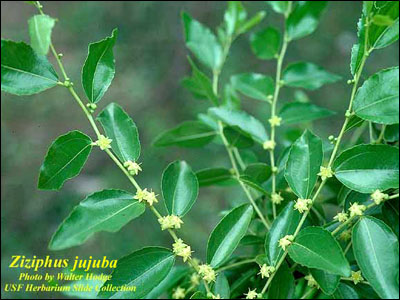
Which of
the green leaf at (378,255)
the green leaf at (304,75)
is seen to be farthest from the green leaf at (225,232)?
the green leaf at (304,75)

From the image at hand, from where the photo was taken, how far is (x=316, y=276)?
541 mm

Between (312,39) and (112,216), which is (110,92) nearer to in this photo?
(312,39)

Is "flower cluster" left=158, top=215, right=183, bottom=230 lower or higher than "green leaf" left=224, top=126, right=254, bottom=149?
lower

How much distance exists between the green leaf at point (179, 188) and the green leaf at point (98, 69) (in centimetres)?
11

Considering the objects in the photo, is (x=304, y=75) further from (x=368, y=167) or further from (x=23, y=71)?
(x=23, y=71)

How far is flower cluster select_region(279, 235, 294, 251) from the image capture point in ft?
1.71

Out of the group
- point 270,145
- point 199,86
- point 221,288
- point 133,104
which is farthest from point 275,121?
point 133,104

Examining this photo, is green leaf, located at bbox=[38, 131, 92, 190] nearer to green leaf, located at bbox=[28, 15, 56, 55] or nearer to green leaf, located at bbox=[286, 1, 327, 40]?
green leaf, located at bbox=[28, 15, 56, 55]

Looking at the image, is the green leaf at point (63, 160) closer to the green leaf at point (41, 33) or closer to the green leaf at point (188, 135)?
the green leaf at point (41, 33)

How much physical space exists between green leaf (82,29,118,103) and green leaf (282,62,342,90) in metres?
0.34

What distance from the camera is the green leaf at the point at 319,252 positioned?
0.46m

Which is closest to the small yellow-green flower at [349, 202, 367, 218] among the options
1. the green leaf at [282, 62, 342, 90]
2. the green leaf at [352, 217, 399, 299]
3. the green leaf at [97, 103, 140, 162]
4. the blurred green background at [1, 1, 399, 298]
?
the green leaf at [352, 217, 399, 299]

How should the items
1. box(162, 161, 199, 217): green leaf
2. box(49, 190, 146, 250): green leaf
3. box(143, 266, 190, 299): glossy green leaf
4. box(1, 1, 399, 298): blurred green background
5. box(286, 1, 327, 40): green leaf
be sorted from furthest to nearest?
box(1, 1, 399, 298): blurred green background → box(286, 1, 327, 40): green leaf → box(143, 266, 190, 299): glossy green leaf → box(162, 161, 199, 217): green leaf → box(49, 190, 146, 250): green leaf

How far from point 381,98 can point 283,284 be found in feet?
0.77
